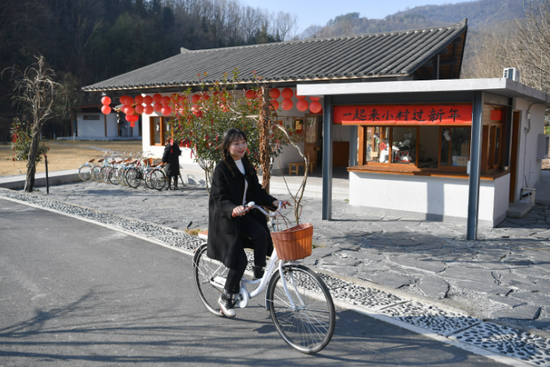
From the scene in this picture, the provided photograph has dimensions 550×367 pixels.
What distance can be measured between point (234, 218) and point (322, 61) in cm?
1161

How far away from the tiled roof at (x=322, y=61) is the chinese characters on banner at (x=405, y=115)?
2.83 m

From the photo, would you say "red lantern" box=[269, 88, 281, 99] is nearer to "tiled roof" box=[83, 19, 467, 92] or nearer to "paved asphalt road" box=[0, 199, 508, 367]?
"tiled roof" box=[83, 19, 467, 92]

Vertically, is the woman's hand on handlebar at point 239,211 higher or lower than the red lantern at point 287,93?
lower

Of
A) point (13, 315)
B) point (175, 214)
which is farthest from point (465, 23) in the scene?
point (13, 315)

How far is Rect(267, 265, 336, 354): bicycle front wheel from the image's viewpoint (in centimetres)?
381

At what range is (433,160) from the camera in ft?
32.4

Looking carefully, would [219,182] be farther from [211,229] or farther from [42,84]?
[42,84]

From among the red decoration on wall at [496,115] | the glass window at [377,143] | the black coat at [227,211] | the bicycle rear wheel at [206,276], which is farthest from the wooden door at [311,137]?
the black coat at [227,211]

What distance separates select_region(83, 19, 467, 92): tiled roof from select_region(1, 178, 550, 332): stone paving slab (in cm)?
391

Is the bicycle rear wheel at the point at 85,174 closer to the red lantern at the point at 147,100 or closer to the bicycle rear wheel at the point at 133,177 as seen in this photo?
the bicycle rear wheel at the point at 133,177

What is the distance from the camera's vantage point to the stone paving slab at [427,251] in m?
5.67

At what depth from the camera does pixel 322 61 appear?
583 inches

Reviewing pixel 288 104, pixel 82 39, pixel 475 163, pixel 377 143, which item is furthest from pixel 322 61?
pixel 82 39

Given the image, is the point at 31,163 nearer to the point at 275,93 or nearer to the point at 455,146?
the point at 275,93
